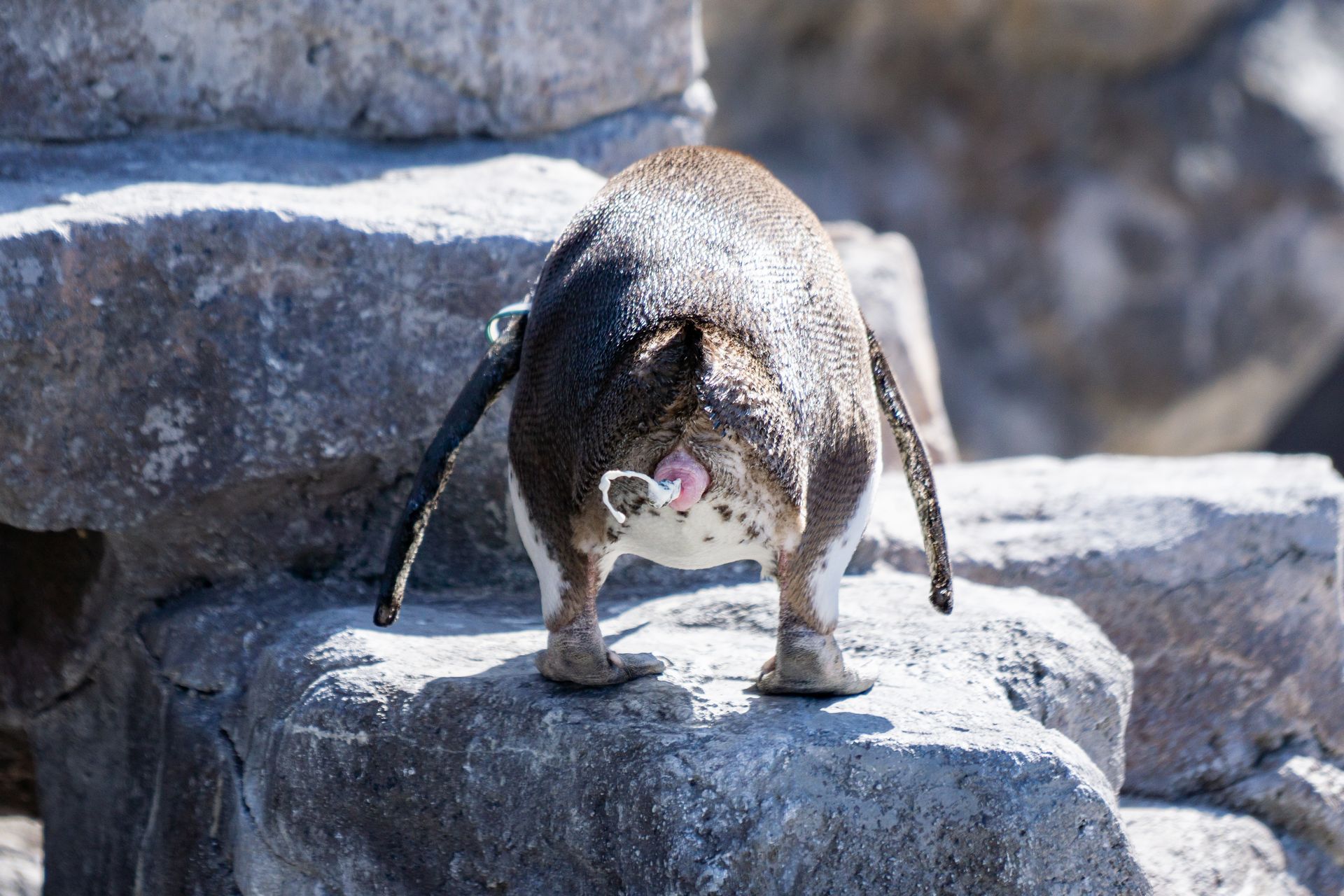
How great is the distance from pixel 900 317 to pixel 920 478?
1.72 m

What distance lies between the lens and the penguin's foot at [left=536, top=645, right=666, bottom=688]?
171cm

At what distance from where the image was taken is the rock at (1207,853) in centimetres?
214

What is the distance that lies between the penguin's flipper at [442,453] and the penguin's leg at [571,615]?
154 millimetres

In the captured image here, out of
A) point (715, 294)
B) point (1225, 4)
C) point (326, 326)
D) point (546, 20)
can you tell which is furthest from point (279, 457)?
point (1225, 4)

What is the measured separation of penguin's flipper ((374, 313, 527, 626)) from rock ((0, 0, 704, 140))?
1.10 meters

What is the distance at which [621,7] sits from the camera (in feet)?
9.85

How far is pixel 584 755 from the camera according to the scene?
1605 mm

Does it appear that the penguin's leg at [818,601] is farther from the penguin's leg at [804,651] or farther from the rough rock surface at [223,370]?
the rough rock surface at [223,370]

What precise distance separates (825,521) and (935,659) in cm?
36

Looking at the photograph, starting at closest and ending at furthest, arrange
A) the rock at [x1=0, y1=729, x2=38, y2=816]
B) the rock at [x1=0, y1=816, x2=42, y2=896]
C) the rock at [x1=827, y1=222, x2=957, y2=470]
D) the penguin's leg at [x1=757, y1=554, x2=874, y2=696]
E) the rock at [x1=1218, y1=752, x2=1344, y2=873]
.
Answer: the penguin's leg at [x1=757, y1=554, x2=874, y2=696] < the rock at [x1=1218, y1=752, x2=1344, y2=873] < the rock at [x1=0, y1=729, x2=38, y2=816] < the rock at [x1=0, y1=816, x2=42, y2=896] < the rock at [x1=827, y1=222, x2=957, y2=470]

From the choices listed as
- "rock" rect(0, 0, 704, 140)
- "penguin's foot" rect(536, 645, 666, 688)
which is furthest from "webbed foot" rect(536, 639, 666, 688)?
"rock" rect(0, 0, 704, 140)

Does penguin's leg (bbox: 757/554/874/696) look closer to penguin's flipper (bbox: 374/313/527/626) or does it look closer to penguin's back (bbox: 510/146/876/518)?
penguin's back (bbox: 510/146/876/518)

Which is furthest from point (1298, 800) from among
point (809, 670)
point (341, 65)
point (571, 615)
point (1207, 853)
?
point (341, 65)

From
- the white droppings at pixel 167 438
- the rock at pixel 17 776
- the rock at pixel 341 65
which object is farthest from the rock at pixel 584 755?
the rock at pixel 341 65
